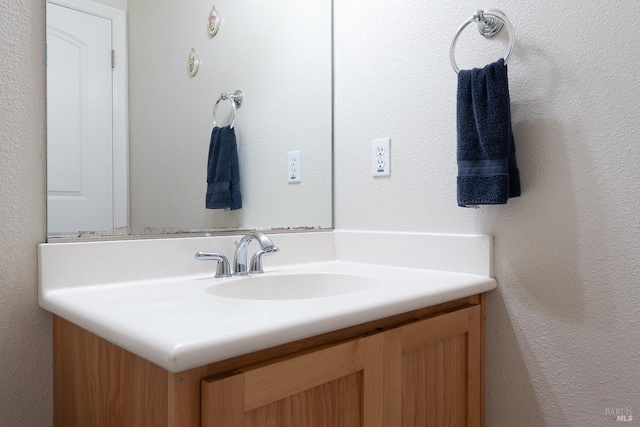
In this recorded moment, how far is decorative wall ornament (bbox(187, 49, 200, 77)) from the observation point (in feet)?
3.89

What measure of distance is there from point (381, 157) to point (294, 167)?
0.30 meters

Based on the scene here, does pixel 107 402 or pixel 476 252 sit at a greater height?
pixel 476 252

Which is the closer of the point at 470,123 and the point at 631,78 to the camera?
the point at 631,78

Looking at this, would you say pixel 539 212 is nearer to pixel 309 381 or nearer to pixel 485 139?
pixel 485 139

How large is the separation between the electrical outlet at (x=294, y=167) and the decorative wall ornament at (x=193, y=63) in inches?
15.9

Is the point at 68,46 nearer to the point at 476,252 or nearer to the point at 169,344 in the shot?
the point at 169,344

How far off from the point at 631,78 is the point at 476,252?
0.49 meters

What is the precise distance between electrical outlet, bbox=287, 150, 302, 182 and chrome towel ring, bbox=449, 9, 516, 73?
1.93 feet

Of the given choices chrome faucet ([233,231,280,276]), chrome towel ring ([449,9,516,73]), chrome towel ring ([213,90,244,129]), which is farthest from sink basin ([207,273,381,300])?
chrome towel ring ([449,9,516,73])

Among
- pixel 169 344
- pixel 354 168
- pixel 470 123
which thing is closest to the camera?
pixel 169 344

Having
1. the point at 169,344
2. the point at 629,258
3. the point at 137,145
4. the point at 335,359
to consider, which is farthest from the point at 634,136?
the point at 137,145

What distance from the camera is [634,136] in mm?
885

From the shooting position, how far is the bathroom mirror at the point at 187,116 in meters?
0.96

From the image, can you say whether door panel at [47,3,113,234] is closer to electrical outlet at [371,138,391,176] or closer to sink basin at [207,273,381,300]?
sink basin at [207,273,381,300]
